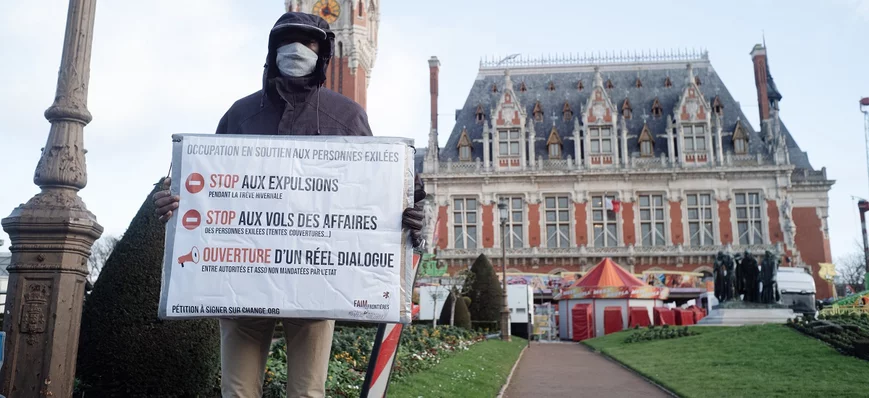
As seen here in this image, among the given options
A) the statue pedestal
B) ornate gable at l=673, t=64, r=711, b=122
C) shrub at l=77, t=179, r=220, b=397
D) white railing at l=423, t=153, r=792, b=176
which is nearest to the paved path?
shrub at l=77, t=179, r=220, b=397

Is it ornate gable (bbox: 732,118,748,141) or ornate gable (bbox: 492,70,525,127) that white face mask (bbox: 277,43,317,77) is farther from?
ornate gable (bbox: 732,118,748,141)

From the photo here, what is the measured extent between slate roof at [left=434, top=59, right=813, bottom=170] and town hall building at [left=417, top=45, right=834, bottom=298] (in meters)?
0.16

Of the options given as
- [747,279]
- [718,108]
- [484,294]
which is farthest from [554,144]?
[747,279]

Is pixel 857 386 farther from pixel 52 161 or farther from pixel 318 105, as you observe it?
pixel 52 161

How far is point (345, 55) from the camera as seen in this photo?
157 ft

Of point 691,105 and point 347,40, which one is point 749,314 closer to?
point 691,105

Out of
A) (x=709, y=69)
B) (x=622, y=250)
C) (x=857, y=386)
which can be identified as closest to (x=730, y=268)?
(x=857, y=386)

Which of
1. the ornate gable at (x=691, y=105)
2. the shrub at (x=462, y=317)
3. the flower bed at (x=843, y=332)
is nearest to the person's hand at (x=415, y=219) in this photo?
the flower bed at (x=843, y=332)

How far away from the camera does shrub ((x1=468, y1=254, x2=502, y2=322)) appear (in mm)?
29688

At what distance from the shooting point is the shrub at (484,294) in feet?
97.4

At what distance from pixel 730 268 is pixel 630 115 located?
25.5 meters

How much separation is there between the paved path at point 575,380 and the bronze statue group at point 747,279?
275 inches

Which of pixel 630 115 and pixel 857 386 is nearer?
pixel 857 386

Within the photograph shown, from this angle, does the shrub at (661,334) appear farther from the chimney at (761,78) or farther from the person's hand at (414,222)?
the chimney at (761,78)
